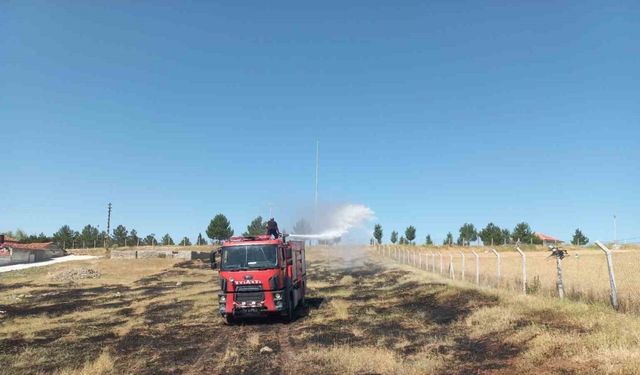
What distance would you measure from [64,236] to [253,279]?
384 ft

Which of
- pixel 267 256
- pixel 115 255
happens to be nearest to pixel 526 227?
pixel 115 255

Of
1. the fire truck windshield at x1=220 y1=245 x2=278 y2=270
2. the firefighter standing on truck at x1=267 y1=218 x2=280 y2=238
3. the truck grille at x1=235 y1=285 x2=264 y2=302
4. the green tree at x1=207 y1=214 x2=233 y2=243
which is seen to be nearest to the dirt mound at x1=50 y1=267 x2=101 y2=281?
the firefighter standing on truck at x1=267 y1=218 x2=280 y2=238

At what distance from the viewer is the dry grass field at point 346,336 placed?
10.3m

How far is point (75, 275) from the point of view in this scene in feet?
150

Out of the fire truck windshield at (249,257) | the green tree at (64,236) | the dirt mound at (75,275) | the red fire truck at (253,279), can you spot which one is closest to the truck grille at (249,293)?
the red fire truck at (253,279)

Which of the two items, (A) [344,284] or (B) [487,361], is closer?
(B) [487,361]

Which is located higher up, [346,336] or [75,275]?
[346,336]

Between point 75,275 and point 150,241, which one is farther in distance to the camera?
point 150,241

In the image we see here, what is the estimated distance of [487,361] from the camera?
10516mm

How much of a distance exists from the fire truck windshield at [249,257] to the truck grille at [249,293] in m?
0.72

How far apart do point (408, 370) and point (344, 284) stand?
2353cm

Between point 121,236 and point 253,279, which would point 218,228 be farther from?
point 253,279

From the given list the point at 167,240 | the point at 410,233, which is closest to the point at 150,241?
the point at 167,240

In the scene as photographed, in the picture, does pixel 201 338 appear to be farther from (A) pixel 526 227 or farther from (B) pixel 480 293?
(A) pixel 526 227
